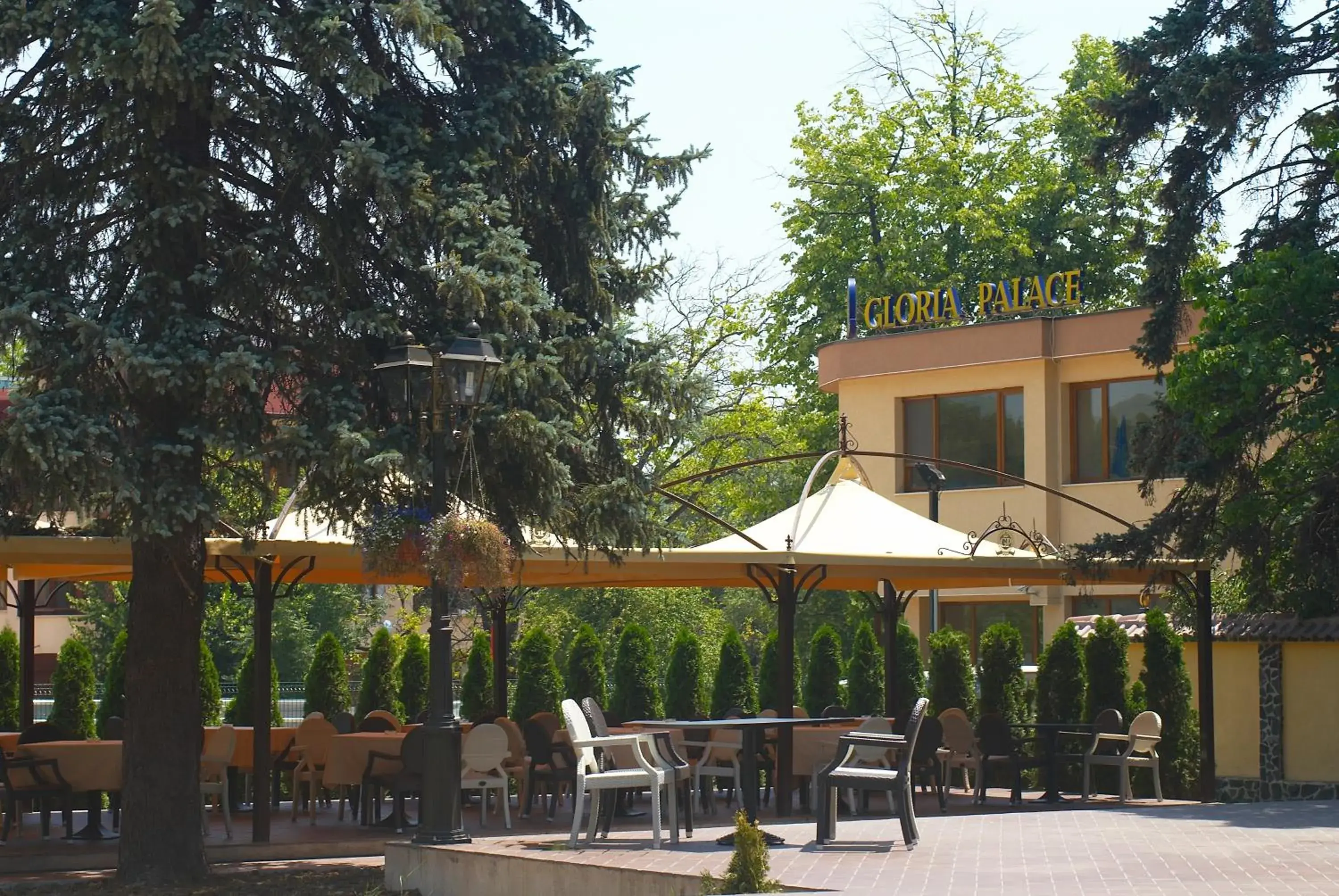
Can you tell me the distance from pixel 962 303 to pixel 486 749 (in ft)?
72.6

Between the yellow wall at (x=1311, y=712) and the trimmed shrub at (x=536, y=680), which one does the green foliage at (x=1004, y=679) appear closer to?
the yellow wall at (x=1311, y=712)

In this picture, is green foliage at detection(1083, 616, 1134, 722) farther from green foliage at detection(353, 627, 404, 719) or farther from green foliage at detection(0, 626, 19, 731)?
green foliage at detection(0, 626, 19, 731)

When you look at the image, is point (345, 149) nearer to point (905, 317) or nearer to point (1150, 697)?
point (1150, 697)

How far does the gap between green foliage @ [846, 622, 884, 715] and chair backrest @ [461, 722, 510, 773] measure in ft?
31.6

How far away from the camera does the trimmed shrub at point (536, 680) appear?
23031 mm

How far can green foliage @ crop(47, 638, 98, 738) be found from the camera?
67.8 feet

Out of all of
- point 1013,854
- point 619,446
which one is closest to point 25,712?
point 619,446

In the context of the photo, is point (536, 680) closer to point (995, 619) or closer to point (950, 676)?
point (950, 676)

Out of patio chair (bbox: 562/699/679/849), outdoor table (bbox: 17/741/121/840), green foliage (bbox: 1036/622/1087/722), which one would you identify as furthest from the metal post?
outdoor table (bbox: 17/741/121/840)

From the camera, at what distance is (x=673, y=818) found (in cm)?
1297

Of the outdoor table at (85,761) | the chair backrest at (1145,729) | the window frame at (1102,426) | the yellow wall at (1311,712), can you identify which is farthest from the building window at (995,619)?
the outdoor table at (85,761)

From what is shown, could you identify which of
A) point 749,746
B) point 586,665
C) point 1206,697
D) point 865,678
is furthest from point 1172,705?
point 749,746

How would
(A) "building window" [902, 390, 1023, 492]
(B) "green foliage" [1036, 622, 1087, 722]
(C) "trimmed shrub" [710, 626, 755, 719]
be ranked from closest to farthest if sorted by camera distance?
(B) "green foliage" [1036, 622, 1087, 722], (C) "trimmed shrub" [710, 626, 755, 719], (A) "building window" [902, 390, 1023, 492]

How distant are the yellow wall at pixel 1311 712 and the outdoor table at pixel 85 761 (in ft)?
44.8
